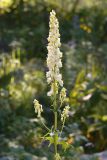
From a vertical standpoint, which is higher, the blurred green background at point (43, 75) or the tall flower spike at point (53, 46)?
the blurred green background at point (43, 75)

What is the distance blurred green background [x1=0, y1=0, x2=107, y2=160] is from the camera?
19.7ft

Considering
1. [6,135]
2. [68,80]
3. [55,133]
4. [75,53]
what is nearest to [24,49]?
[75,53]

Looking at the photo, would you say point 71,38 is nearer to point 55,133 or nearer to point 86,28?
point 86,28

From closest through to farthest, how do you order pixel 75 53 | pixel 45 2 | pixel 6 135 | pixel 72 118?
pixel 6 135
pixel 72 118
pixel 75 53
pixel 45 2

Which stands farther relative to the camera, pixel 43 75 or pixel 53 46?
pixel 43 75

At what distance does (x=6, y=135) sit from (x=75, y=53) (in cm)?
355

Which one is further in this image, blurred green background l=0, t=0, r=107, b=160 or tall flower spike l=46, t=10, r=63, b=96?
blurred green background l=0, t=0, r=107, b=160

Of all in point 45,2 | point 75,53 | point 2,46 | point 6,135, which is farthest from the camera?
point 45,2

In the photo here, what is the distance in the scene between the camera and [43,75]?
7984 millimetres

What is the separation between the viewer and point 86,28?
11.0m

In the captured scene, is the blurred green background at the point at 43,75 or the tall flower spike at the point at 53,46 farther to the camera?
the blurred green background at the point at 43,75

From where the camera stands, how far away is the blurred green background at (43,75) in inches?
237

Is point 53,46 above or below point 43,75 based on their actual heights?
below

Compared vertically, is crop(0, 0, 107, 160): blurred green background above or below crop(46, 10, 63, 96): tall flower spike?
above
